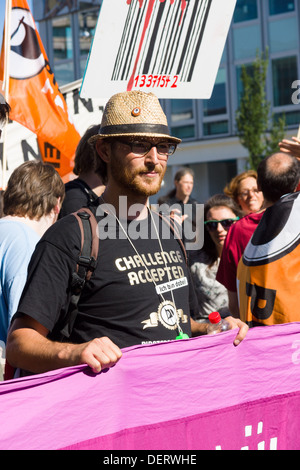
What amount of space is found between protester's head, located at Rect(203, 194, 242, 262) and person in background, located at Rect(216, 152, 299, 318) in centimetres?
93

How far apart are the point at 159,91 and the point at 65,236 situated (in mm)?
2610

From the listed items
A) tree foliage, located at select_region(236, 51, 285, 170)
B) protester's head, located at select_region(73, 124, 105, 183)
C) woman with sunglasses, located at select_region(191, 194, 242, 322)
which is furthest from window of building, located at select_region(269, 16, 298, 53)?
protester's head, located at select_region(73, 124, 105, 183)

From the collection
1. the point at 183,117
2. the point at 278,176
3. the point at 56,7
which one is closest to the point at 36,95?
the point at 278,176

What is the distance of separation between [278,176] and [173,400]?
1979 mm

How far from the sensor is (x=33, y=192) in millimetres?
3441

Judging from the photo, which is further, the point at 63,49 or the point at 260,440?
the point at 63,49

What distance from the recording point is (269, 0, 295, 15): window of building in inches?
1053

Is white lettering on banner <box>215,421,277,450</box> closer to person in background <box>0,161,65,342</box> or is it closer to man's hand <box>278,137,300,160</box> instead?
person in background <box>0,161,65,342</box>

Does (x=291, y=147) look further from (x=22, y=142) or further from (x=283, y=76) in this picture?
(x=283, y=76)

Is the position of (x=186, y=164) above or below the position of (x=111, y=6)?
below

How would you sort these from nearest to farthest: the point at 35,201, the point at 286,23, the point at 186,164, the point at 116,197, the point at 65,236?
the point at 65,236 < the point at 116,197 < the point at 35,201 < the point at 286,23 < the point at 186,164

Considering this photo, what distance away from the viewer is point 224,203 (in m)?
5.52
